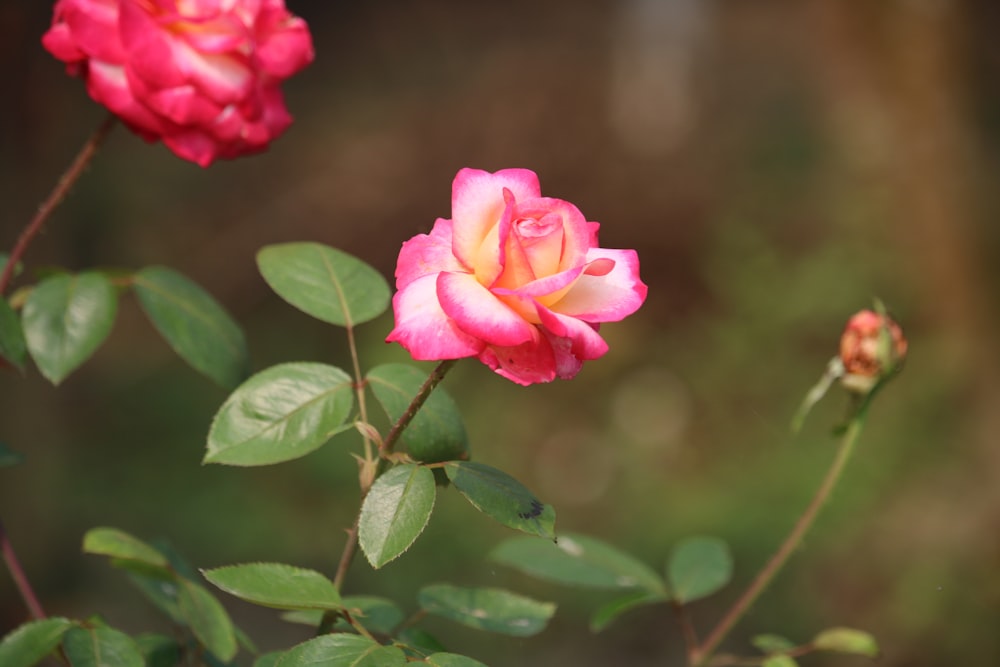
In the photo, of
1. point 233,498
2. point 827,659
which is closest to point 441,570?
point 233,498

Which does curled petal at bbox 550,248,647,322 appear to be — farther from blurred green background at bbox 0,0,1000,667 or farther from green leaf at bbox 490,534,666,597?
blurred green background at bbox 0,0,1000,667

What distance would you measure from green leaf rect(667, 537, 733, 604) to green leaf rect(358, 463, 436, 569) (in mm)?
281

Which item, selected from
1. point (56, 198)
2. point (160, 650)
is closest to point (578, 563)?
point (160, 650)

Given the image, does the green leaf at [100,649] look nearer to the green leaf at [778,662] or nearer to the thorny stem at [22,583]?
the thorny stem at [22,583]

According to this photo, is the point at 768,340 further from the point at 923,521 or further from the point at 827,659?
the point at 827,659

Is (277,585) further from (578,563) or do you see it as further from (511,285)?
(578,563)

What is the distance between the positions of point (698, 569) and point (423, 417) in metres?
0.28

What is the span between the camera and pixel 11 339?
523mm

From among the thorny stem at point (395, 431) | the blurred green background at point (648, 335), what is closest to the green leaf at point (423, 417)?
the thorny stem at point (395, 431)

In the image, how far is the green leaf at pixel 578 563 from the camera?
2.06ft

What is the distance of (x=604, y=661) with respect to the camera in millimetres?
2168

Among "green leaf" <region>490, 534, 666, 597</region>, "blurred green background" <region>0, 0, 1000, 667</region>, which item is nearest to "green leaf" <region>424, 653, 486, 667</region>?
"green leaf" <region>490, 534, 666, 597</region>

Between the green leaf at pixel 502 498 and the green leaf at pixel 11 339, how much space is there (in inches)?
9.9

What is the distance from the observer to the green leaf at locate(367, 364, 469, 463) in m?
0.45
